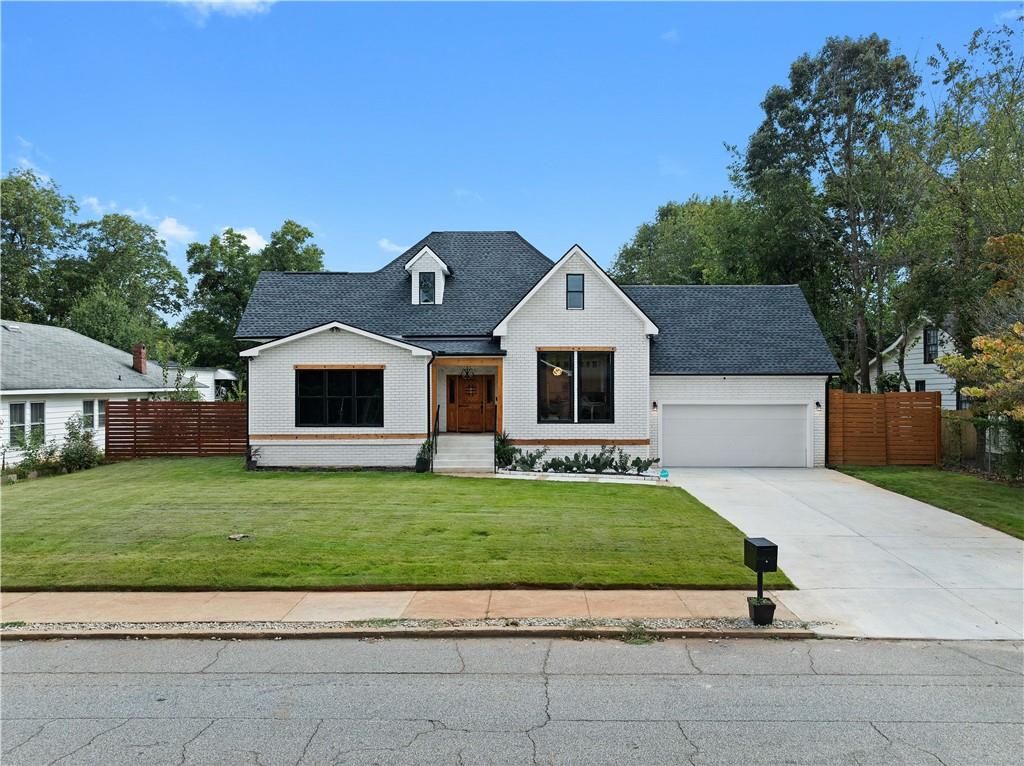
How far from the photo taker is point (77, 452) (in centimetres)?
1956

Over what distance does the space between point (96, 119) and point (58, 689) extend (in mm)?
21372

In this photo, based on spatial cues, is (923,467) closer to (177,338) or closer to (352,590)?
(352,590)

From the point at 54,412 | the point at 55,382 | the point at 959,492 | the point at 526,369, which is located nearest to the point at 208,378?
the point at 54,412

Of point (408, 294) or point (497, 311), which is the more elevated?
point (408, 294)

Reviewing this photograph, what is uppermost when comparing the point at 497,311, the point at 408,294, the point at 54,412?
the point at 408,294

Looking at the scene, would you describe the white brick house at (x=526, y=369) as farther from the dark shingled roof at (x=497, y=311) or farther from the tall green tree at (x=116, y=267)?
the tall green tree at (x=116, y=267)

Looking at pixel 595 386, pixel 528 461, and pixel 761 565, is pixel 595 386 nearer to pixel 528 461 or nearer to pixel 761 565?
pixel 528 461

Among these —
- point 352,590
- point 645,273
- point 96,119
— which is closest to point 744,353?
point 352,590

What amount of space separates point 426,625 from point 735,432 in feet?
51.1

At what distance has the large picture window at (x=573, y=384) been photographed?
63.6ft

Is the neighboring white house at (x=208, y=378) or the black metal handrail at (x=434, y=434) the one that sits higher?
the neighboring white house at (x=208, y=378)

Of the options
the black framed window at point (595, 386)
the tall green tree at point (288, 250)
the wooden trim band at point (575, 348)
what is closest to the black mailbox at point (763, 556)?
the black framed window at point (595, 386)

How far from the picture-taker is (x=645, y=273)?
50.3 m

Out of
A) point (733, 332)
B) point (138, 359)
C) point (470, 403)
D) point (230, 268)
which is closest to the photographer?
point (470, 403)
